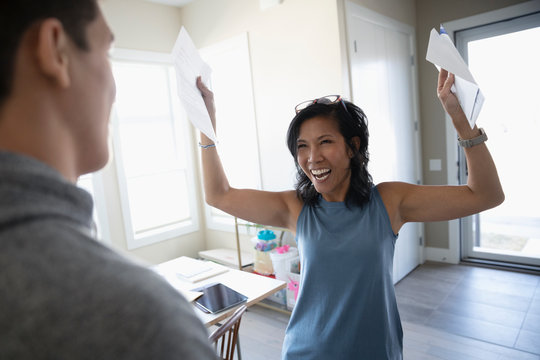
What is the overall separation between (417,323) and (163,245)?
2566mm

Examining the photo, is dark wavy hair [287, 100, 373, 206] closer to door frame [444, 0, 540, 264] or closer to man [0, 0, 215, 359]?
man [0, 0, 215, 359]

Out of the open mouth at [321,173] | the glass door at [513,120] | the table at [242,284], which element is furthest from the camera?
the glass door at [513,120]

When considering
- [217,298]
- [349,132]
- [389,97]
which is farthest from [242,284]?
[389,97]

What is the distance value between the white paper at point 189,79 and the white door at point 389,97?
1877mm

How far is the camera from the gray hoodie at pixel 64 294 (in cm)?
28

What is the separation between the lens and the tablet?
1661 millimetres

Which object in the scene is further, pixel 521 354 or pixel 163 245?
pixel 163 245

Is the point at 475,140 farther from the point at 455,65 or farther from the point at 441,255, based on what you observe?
the point at 441,255

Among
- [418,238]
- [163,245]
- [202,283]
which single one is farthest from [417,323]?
[163,245]

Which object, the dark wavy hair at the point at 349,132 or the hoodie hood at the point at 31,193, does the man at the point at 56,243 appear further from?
the dark wavy hair at the point at 349,132

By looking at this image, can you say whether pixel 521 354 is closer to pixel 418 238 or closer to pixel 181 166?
pixel 418 238

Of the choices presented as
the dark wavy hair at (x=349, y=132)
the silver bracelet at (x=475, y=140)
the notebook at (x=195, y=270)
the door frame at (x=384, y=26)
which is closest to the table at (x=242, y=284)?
the notebook at (x=195, y=270)

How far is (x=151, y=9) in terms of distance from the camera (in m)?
3.65

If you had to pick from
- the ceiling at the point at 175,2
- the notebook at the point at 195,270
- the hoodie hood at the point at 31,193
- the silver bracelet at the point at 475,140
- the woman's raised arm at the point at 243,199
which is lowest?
the notebook at the point at 195,270
